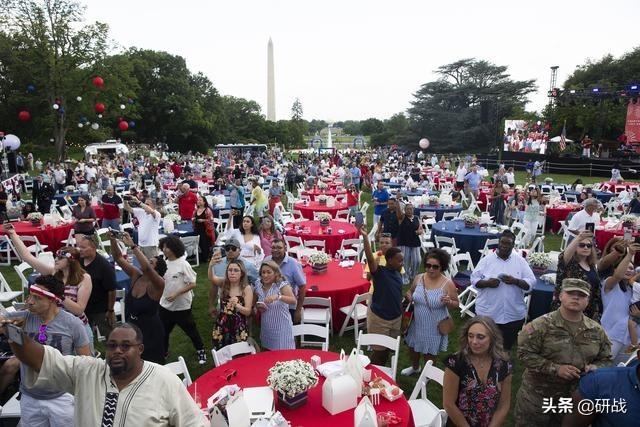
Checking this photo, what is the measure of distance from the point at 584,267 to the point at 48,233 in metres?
11.6

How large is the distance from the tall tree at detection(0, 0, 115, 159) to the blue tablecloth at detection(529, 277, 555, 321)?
114 feet

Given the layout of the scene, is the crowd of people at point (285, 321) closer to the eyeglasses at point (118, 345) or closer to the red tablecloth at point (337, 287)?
the eyeglasses at point (118, 345)

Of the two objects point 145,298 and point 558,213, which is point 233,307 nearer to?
point 145,298

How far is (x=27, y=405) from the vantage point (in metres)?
3.51

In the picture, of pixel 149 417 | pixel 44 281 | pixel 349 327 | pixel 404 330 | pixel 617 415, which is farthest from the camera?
pixel 349 327

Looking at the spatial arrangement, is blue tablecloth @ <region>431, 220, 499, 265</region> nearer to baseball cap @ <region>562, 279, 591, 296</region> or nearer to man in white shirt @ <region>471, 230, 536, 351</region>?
man in white shirt @ <region>471, 230, 536, 351</region>

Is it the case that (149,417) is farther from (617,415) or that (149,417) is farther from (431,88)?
(431,88)

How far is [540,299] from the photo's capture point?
270 inches

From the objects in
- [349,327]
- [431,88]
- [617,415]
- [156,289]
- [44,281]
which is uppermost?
[431,88]

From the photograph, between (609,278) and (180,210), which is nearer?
(609,278)

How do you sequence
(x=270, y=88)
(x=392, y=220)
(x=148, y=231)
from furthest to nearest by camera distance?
(x=270, y=88) → (x=392, y=220) → (x=148, y=231)

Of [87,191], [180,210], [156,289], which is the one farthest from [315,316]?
[87,191]

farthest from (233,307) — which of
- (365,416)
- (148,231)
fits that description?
(148,231)

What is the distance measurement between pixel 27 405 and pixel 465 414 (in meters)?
3.53
